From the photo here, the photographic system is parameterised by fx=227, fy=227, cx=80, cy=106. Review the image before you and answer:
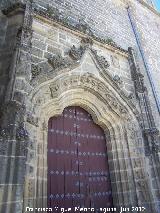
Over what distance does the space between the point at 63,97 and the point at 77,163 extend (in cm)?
133

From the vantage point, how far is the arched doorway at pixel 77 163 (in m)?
3.99

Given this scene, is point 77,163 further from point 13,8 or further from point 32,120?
point 13,8

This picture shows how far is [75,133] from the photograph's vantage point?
4719 mm

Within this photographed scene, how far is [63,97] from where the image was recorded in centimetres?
458

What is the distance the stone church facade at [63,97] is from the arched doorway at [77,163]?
0.18 metres

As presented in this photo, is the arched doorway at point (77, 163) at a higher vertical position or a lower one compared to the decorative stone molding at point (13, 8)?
lower

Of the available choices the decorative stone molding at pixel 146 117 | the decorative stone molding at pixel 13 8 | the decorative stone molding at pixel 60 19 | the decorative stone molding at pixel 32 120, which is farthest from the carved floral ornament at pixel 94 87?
the decorative stone molding at pixel 13 8

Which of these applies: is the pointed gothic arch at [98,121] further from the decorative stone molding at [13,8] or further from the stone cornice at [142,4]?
the stone cornice at [142,4]

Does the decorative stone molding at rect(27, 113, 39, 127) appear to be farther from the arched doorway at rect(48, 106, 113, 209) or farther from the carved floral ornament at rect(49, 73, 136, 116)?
the carved floral ornament at rect(49, 73, 136, 116)

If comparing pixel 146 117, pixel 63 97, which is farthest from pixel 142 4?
pixel 63 97

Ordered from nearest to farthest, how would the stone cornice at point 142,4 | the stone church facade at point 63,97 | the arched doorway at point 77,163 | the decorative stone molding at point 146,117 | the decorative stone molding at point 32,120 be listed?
the stone church facade at point 63,97 < the decorative stone molding at point 32,120 < the arched doorway at point 77,163 < the decorative stone molding at point 146,117 < the stone cornice at point 142,4

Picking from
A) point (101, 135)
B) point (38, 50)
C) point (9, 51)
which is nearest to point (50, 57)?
point (38, 50)

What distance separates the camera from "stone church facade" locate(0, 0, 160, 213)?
319 cm

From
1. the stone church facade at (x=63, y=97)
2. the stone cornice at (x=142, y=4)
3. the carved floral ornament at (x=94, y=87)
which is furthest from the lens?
the stone cornice at (x=142, y=4)
